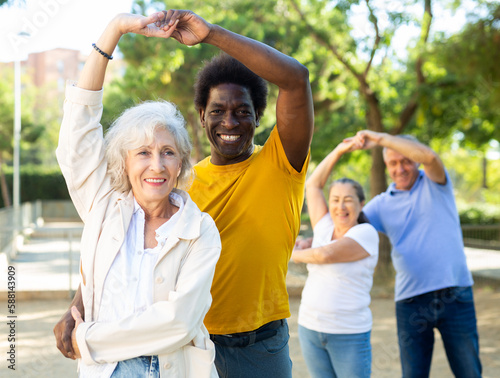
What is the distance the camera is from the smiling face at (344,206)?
11.4 feet

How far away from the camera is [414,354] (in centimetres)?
374

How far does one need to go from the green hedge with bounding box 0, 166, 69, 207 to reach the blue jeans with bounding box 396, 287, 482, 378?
1145 inches

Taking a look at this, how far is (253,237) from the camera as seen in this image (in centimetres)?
224

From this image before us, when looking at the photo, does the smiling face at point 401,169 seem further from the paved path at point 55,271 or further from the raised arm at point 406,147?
the paved path at point 55,271

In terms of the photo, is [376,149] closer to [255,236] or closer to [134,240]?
[255,236]

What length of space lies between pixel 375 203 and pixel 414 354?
113 centimetres

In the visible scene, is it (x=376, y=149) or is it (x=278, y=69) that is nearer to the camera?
(x=278, y=69)

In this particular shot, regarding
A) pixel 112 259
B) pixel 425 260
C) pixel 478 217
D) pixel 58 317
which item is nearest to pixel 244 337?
pixel 112 259

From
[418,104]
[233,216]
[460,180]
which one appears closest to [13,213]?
[418,104]

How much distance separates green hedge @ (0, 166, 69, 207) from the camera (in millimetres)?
30516

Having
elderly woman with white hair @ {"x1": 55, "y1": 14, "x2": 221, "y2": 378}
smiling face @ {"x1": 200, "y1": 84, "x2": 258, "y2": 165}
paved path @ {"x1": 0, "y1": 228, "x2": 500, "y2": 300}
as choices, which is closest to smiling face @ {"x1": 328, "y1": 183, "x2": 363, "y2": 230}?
smiling face @ {"x1": 200, "y1": 84, "x2": 258, "y2": 165}

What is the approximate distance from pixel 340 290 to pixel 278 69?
5.65 ft

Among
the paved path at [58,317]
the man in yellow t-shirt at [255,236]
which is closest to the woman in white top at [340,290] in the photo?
the man in yellow t-shirt at [255,236]

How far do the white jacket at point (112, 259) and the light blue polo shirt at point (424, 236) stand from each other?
7.65ft
